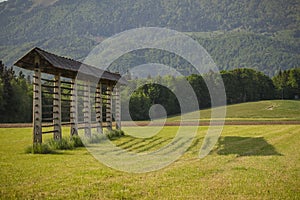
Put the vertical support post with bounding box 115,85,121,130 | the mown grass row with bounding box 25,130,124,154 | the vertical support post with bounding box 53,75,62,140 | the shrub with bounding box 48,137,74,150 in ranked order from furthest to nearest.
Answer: the vertical support post with bounding box 115,85,121,130
the vertical support post with bounding box 53,75,62,140
the shrub with bounding box 48,137,74,150
the mown grass row with bounding box 25,130,124,154

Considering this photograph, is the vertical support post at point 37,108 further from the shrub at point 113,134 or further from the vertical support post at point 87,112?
the shrub at point 113,134

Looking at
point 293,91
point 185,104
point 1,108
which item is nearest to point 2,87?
point 1,108

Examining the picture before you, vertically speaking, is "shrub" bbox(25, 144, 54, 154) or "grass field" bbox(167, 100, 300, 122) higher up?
"grass field" bbox(167, 100, 300, 122)

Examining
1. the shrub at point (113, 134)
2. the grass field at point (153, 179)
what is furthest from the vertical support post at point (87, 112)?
the grass field at point (153, 179)

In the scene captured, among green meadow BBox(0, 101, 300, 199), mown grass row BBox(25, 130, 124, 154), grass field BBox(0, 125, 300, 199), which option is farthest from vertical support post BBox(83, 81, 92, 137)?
grass field BBox(0, 125, 300, 199)

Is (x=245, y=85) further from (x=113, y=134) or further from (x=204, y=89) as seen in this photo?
(x=113, y=134)

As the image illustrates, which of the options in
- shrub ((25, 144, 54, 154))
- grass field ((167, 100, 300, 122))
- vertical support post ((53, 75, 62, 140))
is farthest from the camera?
grass field ((167, 100, 300, 122))

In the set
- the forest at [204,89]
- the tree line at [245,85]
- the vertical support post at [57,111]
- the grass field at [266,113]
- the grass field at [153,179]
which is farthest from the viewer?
the tree line at [245,85]

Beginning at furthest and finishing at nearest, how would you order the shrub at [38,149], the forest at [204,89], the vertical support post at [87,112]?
the forest at [204,89] < the vertical support post at [87,112] < the shrub at [38,149]

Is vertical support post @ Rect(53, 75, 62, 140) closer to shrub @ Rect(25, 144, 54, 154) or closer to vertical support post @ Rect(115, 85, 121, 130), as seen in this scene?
shrub @ Rect(25, 144, 54, 154)

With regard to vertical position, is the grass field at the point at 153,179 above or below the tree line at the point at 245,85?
below

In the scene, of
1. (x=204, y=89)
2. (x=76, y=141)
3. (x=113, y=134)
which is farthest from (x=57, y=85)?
(x=204, y=89)

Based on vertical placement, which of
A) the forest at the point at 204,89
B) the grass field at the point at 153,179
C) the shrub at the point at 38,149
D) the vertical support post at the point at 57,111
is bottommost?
the grass field at the point at 153,179

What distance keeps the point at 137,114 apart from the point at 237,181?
2649 inches
